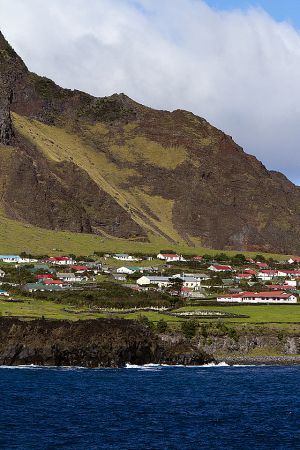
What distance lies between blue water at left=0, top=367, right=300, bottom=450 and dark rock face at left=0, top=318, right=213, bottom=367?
14.3ft

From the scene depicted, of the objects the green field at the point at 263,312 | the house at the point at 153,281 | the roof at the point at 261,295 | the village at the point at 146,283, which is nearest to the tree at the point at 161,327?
the green field at the point at 263,312

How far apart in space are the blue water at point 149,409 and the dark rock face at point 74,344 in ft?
14.3

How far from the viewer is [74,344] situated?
107625 mm

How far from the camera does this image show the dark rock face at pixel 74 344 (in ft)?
351

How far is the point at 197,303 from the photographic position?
150375 mm

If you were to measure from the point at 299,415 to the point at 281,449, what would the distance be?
544 inches

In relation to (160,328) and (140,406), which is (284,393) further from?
(160,328)

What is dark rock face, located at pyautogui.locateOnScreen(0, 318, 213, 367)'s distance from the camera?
351ft

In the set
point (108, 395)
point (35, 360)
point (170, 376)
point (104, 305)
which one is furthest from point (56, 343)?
point (104, 305)

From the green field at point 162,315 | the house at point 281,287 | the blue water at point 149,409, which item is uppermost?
the house at point 281,287

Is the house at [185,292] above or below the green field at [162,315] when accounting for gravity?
above

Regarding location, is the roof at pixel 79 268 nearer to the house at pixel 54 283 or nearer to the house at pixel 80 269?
the house at pixel 80 269

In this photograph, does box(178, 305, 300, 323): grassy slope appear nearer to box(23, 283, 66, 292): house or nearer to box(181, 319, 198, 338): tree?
box(181, 319, 198, 338): tree

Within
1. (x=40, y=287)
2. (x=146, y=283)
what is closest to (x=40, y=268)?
(x=146, y=283)
